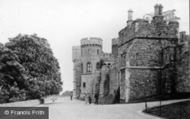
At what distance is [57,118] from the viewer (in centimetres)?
1450

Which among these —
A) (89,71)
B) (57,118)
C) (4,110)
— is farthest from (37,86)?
(89,71)

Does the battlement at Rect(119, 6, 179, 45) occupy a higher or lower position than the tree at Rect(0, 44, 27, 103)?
higher

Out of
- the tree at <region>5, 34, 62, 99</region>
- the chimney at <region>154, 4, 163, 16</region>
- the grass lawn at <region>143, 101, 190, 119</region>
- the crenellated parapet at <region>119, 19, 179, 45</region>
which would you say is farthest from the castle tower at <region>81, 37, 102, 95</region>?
the grass lawn at <region>143, 101, 190, 119</region>

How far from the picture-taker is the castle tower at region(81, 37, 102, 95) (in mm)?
57522

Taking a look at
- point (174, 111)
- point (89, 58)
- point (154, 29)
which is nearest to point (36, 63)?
point (154, 29)

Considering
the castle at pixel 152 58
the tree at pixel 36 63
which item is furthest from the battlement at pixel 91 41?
the castle at pixel 152 58

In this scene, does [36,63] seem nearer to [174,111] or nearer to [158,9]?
[158,9]

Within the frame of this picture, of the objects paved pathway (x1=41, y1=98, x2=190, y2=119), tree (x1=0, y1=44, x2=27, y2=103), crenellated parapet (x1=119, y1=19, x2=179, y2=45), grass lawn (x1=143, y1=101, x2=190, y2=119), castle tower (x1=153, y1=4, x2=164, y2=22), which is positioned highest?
castle tower (x1=153, y1=4, x2=164, y2=22)

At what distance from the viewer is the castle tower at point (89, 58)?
57522 millimetres

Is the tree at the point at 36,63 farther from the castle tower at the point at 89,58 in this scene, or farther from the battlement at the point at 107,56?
the castle tower at the point at 89,58

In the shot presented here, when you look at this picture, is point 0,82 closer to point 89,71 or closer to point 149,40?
point 149,40

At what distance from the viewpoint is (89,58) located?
193 feet

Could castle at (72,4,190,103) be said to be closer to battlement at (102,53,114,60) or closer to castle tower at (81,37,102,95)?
battlement at (102,53,114,60)

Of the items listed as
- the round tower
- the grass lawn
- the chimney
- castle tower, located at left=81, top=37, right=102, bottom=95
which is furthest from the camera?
the round tower
